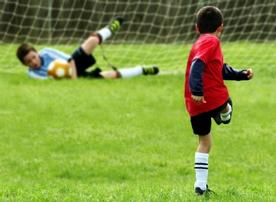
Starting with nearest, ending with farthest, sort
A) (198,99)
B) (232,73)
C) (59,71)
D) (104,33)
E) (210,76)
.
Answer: (198,99) < (210,76) < (232,73) < (59,71) < (104,33)

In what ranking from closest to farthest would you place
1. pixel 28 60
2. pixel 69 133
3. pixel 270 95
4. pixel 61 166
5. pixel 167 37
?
pixel 61 166 → pixel 69 133 → pixel 270 95 → pixel 28 60 → pixel 167 37

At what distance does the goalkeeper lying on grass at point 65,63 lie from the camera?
11.3m

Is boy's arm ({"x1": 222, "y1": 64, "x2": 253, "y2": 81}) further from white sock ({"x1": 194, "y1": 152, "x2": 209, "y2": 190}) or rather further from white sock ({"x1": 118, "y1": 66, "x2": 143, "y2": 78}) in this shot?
white sock ({"x1": 118, "y1": 66, "x2": 143, "y2": 78})

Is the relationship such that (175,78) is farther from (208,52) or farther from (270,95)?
(208,52)

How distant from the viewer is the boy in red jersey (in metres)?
5.17

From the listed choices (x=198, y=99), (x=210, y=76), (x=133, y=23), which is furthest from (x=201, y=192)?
(x=133, y=23)

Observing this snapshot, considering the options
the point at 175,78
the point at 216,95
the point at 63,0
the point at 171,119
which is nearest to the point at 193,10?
the point at 63,0

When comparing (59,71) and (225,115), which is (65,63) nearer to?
(59,71)

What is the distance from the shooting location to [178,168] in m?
6.95

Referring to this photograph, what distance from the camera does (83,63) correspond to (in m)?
11.6

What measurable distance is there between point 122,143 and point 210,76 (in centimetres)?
270

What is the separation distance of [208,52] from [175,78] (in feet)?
21.4

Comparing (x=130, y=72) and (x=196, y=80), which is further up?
(x=196, y=80)

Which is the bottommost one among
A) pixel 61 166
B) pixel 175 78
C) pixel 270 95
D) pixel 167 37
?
pixel 167 37
